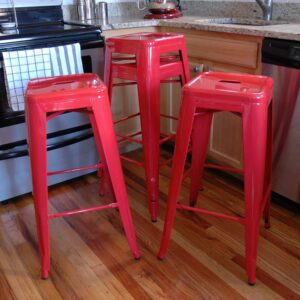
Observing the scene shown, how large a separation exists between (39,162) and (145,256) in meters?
0.63

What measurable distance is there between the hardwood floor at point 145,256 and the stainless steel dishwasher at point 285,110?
0.18 m

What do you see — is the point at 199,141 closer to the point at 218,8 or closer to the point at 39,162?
the point at 39,162

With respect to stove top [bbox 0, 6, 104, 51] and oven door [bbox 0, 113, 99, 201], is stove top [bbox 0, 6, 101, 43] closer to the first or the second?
stove top [bbox 0, 6, 104, 51]

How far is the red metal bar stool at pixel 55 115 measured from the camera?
3.97 feet

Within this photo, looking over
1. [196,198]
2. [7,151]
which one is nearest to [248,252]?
[196,198]

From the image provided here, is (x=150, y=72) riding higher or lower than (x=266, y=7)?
lower

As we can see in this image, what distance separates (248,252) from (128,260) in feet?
1.69

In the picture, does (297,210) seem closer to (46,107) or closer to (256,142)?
(256,142)

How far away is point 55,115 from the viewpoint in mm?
1270

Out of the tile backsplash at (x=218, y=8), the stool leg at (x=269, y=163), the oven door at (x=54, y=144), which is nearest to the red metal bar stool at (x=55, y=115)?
the oven door at (x=54, y=144)

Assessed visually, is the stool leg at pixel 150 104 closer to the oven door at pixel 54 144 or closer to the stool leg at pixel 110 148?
the stool leg at pixel 110 148

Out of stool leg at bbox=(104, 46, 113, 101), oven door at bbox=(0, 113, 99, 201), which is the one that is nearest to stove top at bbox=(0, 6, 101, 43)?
stool leg at bbox=(104, 46, 113, 101)

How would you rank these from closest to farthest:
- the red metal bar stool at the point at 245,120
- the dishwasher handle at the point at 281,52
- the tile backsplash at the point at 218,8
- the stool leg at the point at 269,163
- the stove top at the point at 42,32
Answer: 1. the red metal bar stool at the point at 245,120
2. the stool leg at the point at 269,163
3. the dishwasher handle at the point at 281,52
4. the stove top at the point at 42,32
5. the tile backsplash at the point at 218,8

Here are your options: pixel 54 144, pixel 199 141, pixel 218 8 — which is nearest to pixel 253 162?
pixel 199 141
